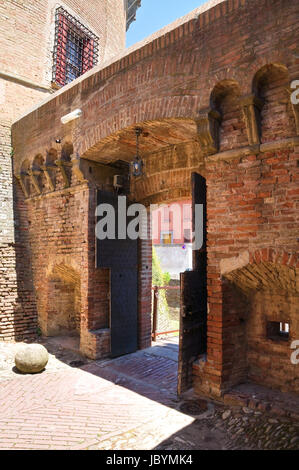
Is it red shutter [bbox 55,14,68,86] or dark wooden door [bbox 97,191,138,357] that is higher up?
red shutter [bbox 55,14,68,86]

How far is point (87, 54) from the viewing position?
1181 cm

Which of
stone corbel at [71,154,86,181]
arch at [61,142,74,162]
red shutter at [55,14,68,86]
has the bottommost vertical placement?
stone corbel at [71,154,86,181]

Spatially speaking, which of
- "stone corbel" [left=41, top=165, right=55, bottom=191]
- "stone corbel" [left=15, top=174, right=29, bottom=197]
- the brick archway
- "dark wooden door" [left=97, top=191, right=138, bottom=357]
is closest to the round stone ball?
"dark wooden door" [left=97, top=191, right=138, bottom=357]

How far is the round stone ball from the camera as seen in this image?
586cm

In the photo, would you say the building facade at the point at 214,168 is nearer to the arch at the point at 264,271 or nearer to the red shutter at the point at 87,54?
the arch at the point at 264,271

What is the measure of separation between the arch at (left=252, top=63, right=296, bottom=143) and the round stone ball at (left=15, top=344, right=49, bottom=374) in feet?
17.2

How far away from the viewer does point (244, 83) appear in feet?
13.5

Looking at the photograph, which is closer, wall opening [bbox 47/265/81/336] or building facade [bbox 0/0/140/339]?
wall opening [bbox 47/265/81/336]

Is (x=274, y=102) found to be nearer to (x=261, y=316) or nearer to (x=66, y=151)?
(x=261, y=316)

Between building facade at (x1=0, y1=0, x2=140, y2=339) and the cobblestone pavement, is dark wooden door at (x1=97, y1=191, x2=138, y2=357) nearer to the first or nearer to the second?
the cobblestone pavement

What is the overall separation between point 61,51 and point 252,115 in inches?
357

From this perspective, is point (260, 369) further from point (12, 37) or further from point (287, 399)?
point (12, 37)

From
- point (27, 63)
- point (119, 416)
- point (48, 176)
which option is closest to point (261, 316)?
point (119, 416)

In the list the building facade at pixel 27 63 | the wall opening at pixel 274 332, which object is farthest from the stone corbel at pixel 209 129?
the building facade at pixel 27 63
